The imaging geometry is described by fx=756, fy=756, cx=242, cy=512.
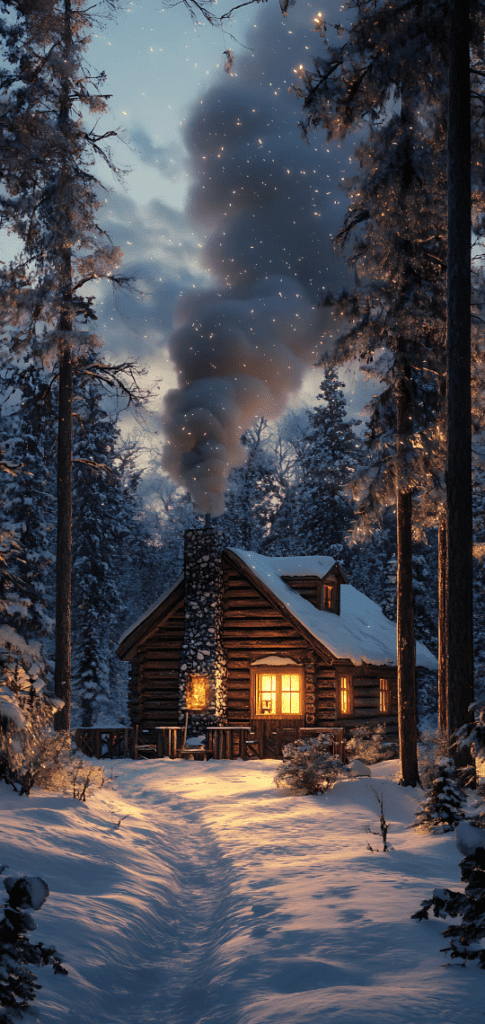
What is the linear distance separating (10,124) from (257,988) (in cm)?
1111

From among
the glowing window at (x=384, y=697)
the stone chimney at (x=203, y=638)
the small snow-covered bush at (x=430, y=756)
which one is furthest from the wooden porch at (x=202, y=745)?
the glowing window at (x=384, y=697)

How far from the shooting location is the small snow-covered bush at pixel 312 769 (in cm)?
1339

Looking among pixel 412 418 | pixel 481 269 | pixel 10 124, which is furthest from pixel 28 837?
pixel 481 269

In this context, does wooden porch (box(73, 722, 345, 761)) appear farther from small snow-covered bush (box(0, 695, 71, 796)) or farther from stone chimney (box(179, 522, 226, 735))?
small snow-covered bush (box(0, 695, 71, 796))

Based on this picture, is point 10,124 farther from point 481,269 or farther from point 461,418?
point 481,269

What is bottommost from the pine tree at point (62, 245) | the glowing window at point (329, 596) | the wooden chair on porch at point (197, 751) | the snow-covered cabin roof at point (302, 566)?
the wooden chair on porch at point (197, 751)

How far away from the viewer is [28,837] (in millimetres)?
7074

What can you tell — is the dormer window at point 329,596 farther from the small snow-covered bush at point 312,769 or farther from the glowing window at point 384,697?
the small snow-covered bush at point 312,769

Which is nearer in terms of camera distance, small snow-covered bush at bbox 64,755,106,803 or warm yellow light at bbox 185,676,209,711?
small snow-covered bush at bbox 64,755,106,803

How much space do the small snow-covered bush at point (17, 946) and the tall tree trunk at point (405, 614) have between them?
38.8 feet

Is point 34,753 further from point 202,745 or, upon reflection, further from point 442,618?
point 442,618

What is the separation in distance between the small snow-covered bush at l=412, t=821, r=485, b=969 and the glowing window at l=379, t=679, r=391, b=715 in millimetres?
23640

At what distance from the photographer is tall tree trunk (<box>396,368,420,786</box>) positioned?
571 inches

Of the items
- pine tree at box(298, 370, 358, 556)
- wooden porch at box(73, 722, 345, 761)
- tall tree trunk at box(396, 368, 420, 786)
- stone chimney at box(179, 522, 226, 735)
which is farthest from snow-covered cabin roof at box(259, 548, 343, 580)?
pine tree at box(298, 370, 358, 556)
